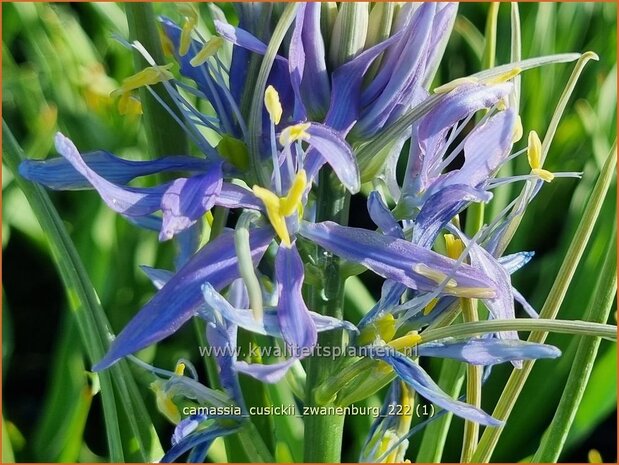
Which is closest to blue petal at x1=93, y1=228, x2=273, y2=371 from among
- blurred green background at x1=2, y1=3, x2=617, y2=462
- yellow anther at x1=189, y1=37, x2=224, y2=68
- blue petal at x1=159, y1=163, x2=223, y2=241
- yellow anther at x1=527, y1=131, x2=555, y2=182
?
blue petal at x1=159, y1=163, x2=223, y2=241

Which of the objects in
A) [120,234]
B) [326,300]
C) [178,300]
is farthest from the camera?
[120,234]

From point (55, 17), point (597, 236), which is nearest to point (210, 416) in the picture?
point (597, 236)

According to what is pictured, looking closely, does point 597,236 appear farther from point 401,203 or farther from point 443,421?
point 401,203

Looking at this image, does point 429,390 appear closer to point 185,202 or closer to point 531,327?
point 531,327

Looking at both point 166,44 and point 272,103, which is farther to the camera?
point 166,44

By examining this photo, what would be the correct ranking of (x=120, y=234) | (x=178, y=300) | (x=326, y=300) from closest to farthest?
(x=178, y=300) → (x=326, y=300) → (x=120, y=234)

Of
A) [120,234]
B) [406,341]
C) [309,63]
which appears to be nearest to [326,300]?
[406,341]

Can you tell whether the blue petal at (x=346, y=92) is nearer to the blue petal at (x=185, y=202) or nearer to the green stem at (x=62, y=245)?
the blue petal at (x=185, y=202)
